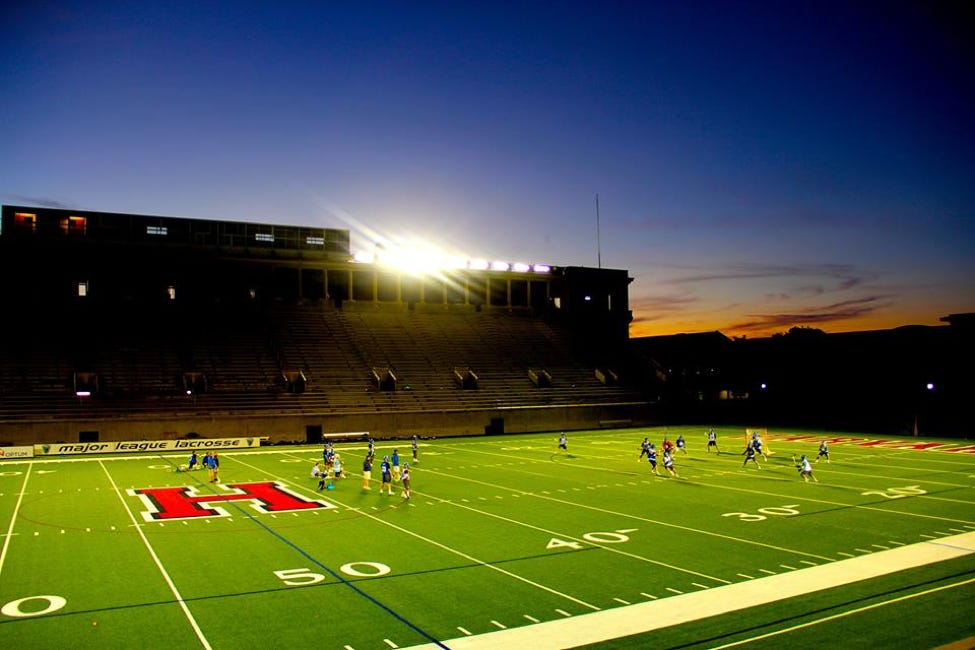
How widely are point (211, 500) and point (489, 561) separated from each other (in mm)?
11737

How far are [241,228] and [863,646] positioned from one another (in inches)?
2306

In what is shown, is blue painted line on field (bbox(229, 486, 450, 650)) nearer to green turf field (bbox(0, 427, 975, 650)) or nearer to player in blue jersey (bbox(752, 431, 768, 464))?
green turf field (bbox(0, 427, 975, 650))

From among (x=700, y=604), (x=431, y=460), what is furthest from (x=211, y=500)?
(x=700, y=604)

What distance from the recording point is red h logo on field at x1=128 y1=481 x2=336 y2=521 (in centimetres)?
2097

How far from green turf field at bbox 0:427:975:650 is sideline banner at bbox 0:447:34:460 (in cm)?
923

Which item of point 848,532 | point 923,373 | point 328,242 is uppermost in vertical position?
point 328,242

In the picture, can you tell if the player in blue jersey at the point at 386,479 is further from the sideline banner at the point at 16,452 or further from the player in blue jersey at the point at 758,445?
the sideline banner at the point at 16,452

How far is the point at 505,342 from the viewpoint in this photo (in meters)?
64.5

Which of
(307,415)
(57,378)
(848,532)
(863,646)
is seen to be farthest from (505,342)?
(863,646)

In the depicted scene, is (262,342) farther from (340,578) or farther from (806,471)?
(340,578)

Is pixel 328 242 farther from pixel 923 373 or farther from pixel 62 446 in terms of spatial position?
pixel 923 373

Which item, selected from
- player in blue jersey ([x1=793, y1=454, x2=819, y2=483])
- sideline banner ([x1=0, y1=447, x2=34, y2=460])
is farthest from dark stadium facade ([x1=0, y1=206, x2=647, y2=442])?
player in blue jersey ([x1=793, y1=454, x2=819, y2=483])

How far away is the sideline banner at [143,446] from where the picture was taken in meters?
38.0

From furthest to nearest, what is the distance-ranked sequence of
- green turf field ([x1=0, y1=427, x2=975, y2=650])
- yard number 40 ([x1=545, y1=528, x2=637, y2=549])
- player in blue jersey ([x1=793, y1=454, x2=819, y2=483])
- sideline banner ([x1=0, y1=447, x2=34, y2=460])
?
sideline banner ([x1=0, y1=447, x2=34, y2=460]) < player in blue jersey ([x1=793, y1=454, x2=819, y2=483]) < yard number 40 ([x1=545, y1=528, x2=637, y2=549]) < green turf field ([x1=0, y1=427, x2=975, y2=650])
